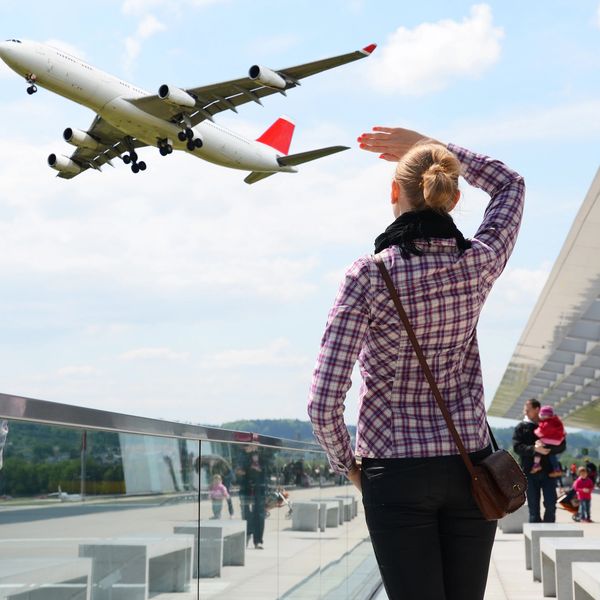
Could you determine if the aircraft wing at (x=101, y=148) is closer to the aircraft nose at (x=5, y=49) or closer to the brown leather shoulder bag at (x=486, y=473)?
the aircraft nose at (x=5, y=49)

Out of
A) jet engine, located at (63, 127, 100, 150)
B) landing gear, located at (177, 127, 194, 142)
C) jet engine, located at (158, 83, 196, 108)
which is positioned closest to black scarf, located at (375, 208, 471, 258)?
jet engine, located at (158, 83, 196, 108)

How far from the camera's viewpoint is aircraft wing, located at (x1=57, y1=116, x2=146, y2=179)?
1234 inches

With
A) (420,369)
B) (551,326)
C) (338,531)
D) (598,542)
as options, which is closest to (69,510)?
(420,369)

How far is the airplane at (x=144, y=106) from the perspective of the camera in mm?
25766

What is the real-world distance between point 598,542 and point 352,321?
4777mm

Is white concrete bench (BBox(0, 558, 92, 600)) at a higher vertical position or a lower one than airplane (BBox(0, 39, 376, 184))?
lower

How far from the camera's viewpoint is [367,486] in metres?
2.05

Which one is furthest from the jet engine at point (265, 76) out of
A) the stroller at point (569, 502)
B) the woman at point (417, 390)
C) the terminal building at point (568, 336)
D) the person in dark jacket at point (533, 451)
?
the woman at point (417, 390)

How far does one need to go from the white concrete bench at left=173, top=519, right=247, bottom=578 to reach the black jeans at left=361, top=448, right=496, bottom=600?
881 mm

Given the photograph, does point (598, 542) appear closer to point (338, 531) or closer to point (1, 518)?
point (338, 531)

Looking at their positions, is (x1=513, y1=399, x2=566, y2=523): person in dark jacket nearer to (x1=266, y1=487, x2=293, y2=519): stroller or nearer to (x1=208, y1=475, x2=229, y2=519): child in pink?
(x1=266, y1=487, x2=293, y2=519): stroller

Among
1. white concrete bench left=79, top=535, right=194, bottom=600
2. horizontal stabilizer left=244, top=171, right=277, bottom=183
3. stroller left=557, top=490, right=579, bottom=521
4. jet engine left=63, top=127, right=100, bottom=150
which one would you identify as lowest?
white concrete bench left=79, top=535, right=194, bottom=600

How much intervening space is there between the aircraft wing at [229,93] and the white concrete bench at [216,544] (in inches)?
878

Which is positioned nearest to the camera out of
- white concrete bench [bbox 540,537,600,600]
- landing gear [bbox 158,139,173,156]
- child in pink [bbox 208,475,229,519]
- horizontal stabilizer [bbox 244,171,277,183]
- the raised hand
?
the raised hand
